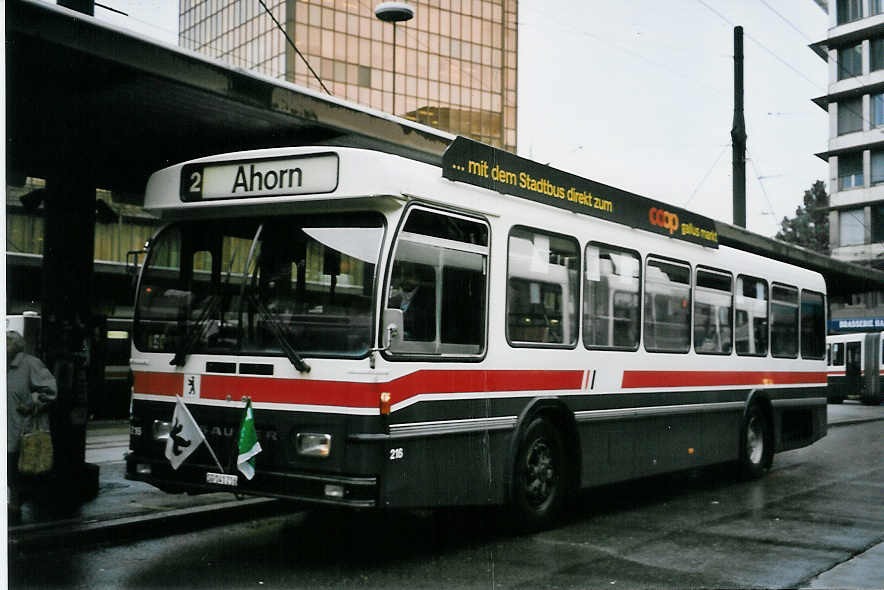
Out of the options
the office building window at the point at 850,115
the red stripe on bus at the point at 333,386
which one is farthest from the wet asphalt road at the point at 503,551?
the office building window at the point at 850,115

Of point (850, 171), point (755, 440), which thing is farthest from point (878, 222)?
point (755, 440)

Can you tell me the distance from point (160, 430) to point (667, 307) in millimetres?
5461

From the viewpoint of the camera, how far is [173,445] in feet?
24.5

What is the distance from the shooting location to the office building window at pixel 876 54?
6406 cm

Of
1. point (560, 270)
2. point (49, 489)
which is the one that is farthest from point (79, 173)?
point (560, 270)

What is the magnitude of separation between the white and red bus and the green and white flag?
0.06 m

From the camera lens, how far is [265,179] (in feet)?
23.9

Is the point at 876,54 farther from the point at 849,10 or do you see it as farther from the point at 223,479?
the point at 223,479

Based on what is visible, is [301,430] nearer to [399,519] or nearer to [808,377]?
[399,519]

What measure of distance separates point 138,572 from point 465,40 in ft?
45.4

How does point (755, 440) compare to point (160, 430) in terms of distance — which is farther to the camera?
point (755, 440)

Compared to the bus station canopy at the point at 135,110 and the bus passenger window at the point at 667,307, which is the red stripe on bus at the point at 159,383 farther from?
the bus passenger window at the point at 667,307

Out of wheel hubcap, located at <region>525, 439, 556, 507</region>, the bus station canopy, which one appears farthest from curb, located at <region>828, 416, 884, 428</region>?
wheel hubcap, located at <region>525, 439, 556, 507</region>

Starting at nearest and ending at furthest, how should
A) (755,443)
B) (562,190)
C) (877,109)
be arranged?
(562,190), (755,443), (877,109)
